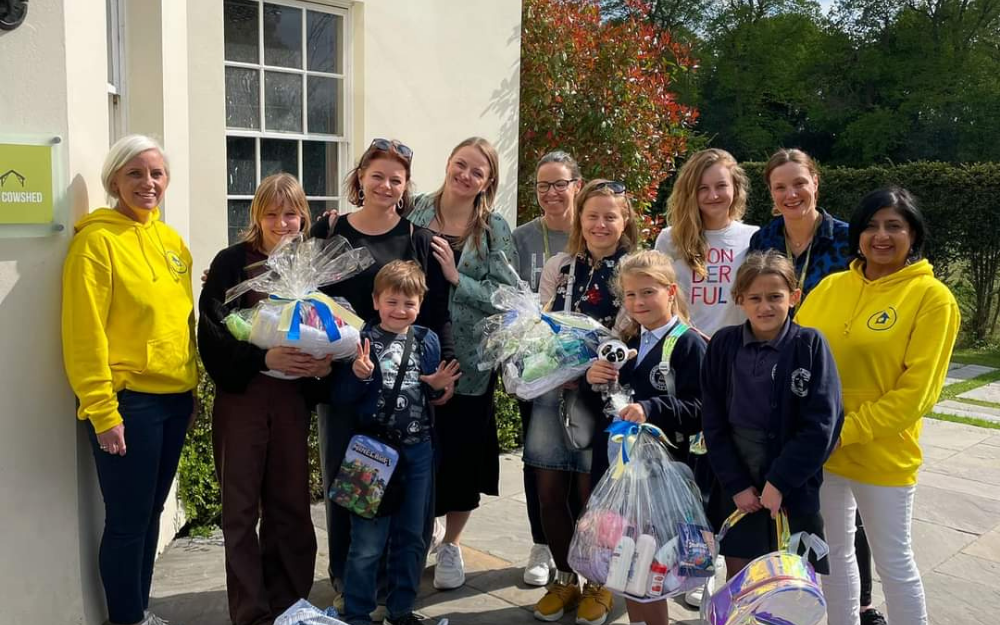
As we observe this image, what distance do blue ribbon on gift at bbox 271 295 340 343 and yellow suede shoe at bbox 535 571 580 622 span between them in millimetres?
1591

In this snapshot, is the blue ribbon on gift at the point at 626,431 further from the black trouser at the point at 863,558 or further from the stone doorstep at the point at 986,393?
the stone doorstep at the point at 986,393

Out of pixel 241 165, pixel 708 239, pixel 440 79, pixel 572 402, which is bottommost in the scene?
pixel 572 402

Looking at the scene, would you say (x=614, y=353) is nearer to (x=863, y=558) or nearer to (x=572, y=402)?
(x=572, y=402)

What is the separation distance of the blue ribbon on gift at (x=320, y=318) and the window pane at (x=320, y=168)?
369 centimetres

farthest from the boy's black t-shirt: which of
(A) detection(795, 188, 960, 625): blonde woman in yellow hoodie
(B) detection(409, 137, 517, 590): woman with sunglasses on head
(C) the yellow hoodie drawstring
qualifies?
(A) detection(795, 188, 960, 625): blonde woman in yellow hoodie

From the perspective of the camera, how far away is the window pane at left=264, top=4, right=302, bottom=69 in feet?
20.4

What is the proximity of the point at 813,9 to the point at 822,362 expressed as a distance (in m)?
47.9

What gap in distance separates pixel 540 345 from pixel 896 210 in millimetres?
1470

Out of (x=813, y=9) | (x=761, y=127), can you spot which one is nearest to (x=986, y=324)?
(x=761, y=127)

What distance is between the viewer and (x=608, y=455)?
331 cm

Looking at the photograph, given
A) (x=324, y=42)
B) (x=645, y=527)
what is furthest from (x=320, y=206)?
(x=645, y=527)

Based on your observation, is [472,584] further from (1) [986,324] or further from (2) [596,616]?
(1) [986,324]

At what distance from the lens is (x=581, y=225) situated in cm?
371

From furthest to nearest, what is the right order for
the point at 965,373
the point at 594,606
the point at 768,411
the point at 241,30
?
the point at 965,373 → the point at 241,30 → the point at 594,606 → the point at 768,411
